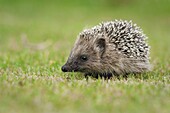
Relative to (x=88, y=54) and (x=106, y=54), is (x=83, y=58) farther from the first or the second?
(x=106, y=54)

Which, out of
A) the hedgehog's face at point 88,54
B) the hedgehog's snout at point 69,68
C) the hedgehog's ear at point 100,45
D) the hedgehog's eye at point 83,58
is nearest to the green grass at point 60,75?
the hedgehog's snout at point 69,68

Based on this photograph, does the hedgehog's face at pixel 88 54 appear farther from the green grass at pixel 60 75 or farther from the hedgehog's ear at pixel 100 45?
the green grass at pixel 60 75

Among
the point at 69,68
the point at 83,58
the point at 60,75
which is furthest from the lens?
the point at 83,58

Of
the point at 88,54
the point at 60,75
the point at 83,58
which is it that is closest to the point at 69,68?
the point at 60,75

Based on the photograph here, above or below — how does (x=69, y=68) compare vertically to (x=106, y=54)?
below

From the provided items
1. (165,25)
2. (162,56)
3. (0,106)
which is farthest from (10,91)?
(165,25)

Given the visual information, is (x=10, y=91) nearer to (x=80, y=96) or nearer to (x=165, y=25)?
(x=80, y=96)

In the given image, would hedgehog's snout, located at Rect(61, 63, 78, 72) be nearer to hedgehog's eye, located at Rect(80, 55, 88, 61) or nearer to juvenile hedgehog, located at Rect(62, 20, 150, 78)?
juvenile hedgehog, located at Rect(62, 20, 150, 78)
